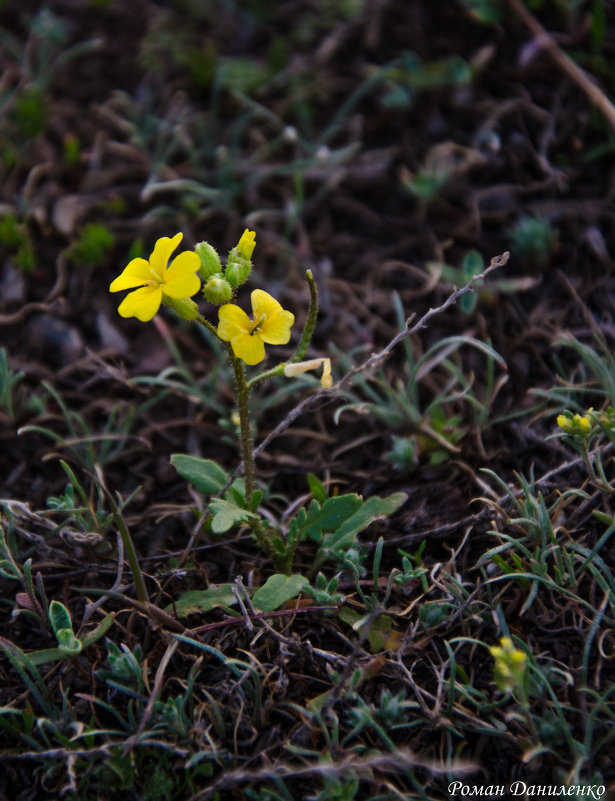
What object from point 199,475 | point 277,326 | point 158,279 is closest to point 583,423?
point 277,326

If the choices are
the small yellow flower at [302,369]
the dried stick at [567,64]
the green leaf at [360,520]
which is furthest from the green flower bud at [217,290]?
the dried stick at [567,64]

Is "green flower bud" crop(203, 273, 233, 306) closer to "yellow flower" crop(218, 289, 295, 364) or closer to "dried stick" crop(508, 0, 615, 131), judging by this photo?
"yellow flower" crop(218, 289, 295, 364)

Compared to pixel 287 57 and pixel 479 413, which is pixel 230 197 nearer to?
pixel 287 57

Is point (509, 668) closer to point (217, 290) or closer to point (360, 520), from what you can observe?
point (360, 520)

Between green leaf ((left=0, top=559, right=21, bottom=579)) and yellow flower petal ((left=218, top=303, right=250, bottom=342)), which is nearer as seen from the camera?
yellow flower petal ((left=218, top=303, right=250, bottom=342))

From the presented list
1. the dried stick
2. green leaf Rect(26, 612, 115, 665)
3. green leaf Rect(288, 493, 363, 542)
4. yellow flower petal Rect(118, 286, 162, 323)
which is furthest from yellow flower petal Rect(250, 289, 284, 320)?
the dried stick
